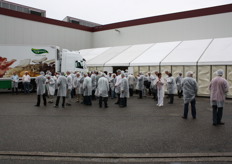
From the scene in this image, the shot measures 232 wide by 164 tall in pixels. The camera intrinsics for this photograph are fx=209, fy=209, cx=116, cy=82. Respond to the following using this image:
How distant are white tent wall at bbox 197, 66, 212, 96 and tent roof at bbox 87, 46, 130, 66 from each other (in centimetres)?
857

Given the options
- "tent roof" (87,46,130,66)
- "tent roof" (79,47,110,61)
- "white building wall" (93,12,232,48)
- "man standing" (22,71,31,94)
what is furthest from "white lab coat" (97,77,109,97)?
"white building wall" (93,12,232,48)

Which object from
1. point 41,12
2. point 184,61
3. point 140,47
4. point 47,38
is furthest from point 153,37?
point 41,12

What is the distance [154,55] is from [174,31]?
817 centimetres

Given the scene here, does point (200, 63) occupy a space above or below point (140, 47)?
below

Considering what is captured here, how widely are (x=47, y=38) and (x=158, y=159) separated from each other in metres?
25.7

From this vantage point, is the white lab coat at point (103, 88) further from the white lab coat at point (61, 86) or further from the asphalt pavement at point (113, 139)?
the asphalt pavement at point (113, 139)

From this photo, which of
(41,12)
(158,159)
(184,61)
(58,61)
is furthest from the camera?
(41,12)

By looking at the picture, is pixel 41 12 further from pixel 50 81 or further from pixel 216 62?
pixel 216 62

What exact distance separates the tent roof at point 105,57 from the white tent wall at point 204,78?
8567 mm

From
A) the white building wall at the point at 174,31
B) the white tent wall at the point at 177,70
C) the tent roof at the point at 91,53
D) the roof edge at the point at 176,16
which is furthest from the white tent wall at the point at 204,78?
the tent roof at the point at 91,53

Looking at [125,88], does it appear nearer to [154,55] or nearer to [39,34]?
[154,55]

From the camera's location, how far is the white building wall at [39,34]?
22891mm

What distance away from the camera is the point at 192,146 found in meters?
4.77

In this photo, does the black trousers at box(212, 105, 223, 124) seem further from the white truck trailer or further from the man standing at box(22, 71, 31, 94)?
the white truck trailer
